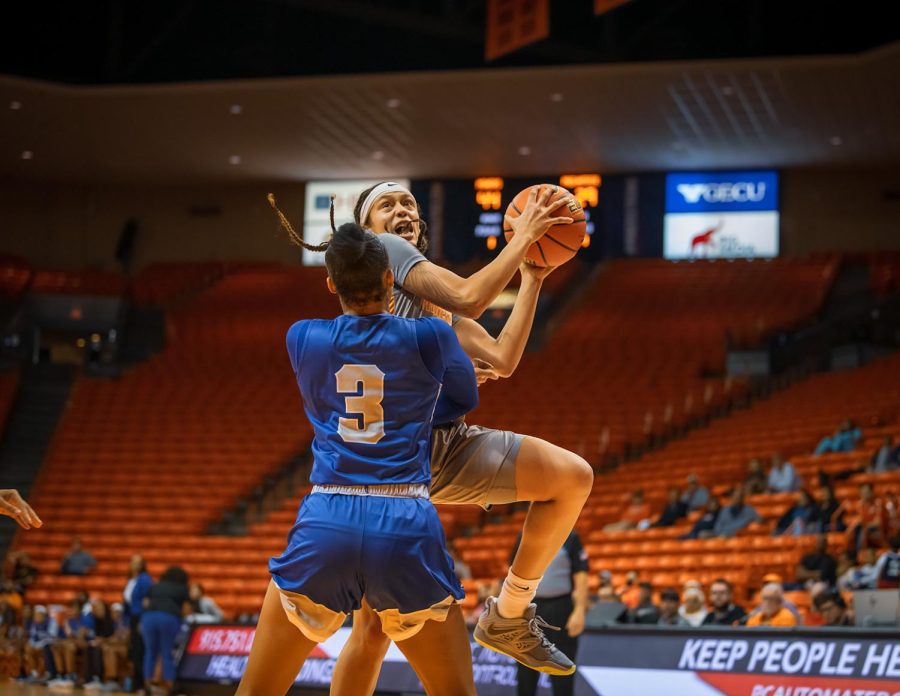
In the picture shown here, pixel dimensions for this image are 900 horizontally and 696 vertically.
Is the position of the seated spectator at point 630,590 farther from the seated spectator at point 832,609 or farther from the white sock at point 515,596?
the white sock at point 515,596

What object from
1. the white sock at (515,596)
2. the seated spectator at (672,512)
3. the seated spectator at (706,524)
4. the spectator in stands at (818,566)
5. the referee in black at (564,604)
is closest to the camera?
the white sock at (515,596)

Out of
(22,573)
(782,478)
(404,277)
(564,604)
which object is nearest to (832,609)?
(564,604)

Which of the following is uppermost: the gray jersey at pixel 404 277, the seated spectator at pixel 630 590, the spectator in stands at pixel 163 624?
the gray jersey at pixel 404 277

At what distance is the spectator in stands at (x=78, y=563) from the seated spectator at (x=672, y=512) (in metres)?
8.13

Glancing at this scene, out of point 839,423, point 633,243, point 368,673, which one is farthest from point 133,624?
point 633,243

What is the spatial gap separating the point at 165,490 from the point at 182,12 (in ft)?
25.8

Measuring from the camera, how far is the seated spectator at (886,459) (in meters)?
13.8

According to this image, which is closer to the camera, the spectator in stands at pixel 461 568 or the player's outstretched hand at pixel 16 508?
the player's outstretched hand at pixel 16 508

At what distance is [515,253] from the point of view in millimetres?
3867

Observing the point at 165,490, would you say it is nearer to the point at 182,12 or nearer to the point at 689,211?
the point at 182,12

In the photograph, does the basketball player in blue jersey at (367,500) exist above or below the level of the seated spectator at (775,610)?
above

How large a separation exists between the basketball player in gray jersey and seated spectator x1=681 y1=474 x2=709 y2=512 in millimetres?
11496

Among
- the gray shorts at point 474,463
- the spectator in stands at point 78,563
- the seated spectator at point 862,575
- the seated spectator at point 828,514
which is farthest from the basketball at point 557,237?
the spectator in stands at point 78,563

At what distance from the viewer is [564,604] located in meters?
8.25
